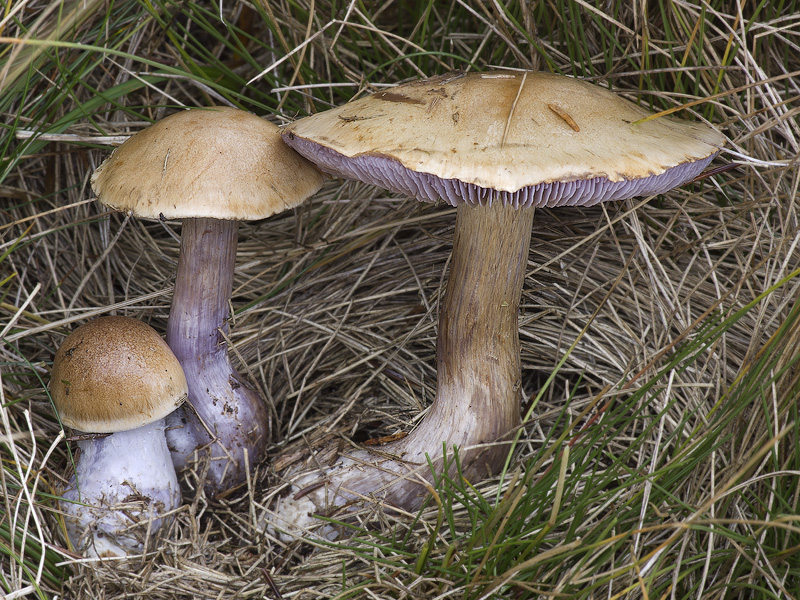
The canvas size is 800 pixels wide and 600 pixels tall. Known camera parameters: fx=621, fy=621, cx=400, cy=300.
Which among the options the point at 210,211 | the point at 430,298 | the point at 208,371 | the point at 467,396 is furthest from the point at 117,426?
the point at 430,298

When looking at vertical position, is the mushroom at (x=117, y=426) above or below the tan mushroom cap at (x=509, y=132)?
below

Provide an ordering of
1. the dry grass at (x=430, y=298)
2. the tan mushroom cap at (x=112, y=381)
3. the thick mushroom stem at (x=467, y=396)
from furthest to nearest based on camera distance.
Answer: the thick mushroom stem at (x=467, y=396)
the tan mushroom cap at (x=112, y=381)
the dry grass at (x=430, y=298)

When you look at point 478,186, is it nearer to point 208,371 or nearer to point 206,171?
point 206,171

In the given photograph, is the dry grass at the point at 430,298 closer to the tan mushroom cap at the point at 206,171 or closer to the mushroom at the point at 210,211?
the mushroom at the point at 210,211

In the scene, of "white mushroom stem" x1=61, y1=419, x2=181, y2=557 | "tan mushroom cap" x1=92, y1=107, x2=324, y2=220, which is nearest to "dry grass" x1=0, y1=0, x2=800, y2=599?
"white mushroom stem" x1=61, y1=419, x2=181, y2=557

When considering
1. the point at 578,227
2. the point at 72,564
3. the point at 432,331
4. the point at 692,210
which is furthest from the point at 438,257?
the point at 72,564

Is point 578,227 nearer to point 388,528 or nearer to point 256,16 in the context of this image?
point 388,528

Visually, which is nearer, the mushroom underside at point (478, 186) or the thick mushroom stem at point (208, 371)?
the mushroom underside at point (478, 186)

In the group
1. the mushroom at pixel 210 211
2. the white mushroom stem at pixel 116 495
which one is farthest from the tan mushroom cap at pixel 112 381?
the mushroom at pixel 210 211
